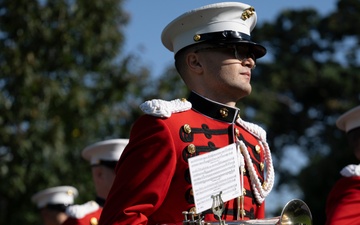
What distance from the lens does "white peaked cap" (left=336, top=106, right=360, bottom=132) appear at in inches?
315

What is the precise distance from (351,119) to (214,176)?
11.2ft

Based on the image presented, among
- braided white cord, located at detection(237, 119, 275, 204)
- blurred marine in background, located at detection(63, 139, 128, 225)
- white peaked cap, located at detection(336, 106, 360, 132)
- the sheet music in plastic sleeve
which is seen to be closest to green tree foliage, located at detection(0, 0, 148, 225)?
blurred marine in background, located at detection(63, 139, 128, 225)

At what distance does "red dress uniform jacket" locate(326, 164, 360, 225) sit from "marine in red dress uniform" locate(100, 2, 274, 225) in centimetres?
171

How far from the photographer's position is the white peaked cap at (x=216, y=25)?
533 centimetres

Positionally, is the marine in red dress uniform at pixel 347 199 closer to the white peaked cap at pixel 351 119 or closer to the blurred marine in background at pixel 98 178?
the white peaked cap at pixel 351 119

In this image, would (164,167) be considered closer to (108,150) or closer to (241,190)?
(241,190)

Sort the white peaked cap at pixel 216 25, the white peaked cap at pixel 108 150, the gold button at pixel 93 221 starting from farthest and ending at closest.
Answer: the white peaked cap at pixel 108 150
the gold button at pixel 93 221
the white peaked cap at pixel 216 25

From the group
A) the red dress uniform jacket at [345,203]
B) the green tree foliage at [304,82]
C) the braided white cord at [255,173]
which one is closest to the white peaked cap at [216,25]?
the braided white cord at [255,173]

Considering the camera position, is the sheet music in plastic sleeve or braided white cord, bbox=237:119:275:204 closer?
the sheet music in plastic sleeve

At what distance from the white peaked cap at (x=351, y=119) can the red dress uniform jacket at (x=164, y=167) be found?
2872mm

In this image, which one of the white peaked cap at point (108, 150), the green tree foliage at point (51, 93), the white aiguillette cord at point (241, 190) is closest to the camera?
the white aiguillette cord at point (241, 190)

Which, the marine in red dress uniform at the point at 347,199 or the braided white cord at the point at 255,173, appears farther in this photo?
the marine in red dress uniform at the point at 347,199

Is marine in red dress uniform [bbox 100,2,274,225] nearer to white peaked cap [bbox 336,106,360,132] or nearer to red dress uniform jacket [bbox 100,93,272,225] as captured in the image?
red dress uniform jacket [bbox 100,93,272,225]

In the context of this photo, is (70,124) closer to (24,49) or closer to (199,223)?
(24,49)
